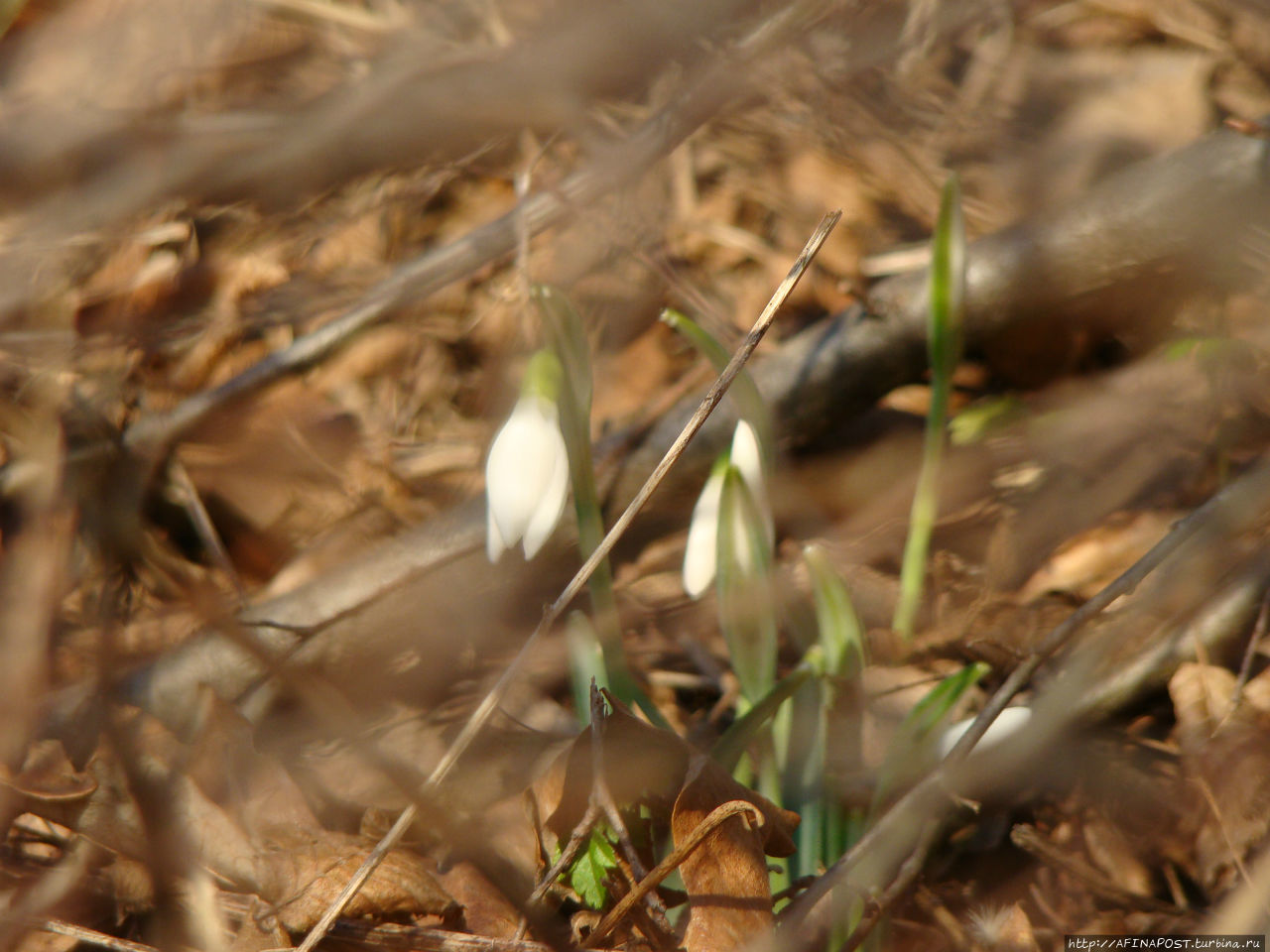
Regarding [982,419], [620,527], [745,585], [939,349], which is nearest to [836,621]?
[745,585]

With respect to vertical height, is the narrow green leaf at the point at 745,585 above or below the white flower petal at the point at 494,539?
below

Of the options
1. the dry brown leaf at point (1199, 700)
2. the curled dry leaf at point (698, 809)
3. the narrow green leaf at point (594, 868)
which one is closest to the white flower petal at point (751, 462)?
the curled dry leaf at point (698, 809)

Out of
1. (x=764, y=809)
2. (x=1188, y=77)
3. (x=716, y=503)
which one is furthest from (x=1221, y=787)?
(x=1188, y=77)

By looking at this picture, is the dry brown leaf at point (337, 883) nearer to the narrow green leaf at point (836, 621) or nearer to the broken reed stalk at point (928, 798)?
the broken reed stalk at point (928, 798)

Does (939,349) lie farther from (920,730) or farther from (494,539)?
(494,539)

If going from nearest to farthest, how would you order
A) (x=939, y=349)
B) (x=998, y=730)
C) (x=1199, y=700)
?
(x=998, y=730) → (x=1199, y=700) → (x=939, y=349)

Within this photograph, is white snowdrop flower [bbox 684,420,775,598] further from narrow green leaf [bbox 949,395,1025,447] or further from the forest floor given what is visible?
narrow green leaf [bbox 949,395,1025,447]
